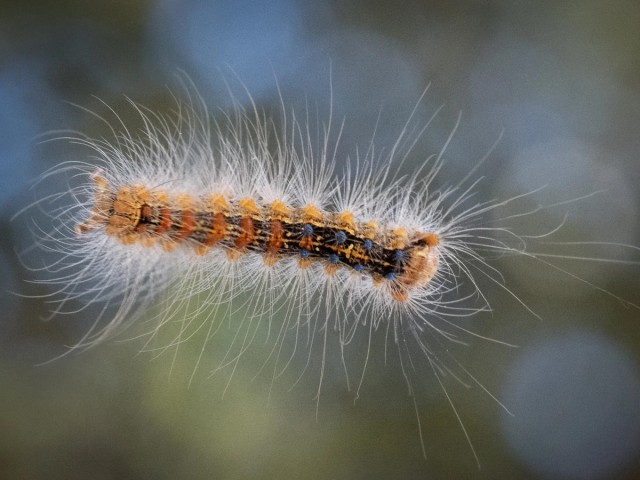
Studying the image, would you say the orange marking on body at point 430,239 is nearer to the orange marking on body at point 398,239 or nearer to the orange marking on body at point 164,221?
the orange marking on body at point 398,239

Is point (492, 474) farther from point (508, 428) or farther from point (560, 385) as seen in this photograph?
point (560, 385)

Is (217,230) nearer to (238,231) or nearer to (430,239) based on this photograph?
(238,231)

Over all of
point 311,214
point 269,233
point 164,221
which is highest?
point 311,214

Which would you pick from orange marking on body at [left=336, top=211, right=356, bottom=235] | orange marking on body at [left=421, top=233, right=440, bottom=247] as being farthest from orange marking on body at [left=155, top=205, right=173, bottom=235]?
orange marking on body at [left=421, top=233, right=440, bottom=247]

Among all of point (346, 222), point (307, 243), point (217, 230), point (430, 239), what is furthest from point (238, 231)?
point (430, 239)

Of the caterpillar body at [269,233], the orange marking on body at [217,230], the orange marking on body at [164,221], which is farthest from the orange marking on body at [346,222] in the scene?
the orange marking on body at [164,221]

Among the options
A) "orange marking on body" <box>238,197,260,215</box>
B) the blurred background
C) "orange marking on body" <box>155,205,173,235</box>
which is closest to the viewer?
"orange marking on body" <box>155,205,173,235</box>

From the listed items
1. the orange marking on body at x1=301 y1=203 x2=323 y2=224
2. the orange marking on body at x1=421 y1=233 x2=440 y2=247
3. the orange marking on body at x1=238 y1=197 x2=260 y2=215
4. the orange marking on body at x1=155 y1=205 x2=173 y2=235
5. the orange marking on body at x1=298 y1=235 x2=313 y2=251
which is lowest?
the orange marking on body at x1=155 y1=205 x2=173 y2=235

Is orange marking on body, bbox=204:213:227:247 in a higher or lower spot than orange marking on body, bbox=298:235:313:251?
lower

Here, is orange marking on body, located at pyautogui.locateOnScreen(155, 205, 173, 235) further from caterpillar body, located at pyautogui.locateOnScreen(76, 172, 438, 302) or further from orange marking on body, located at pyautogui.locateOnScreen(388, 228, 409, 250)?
orange marking on body, located at pyautogui.locateOnScreen(388, 228, 409, 250)
